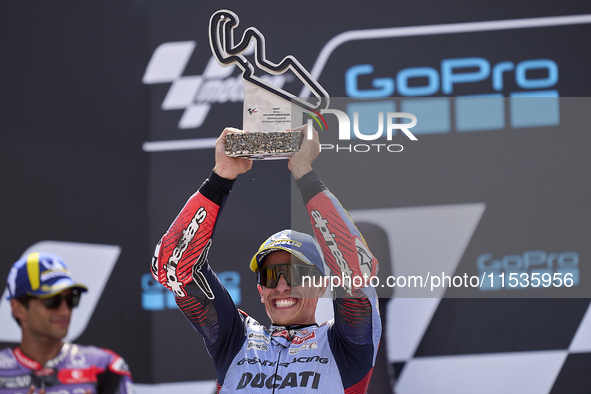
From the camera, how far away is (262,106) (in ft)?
5.43

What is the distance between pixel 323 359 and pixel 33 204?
182 cm

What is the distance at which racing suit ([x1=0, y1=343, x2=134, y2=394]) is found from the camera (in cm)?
199

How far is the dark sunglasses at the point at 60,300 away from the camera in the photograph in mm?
2131

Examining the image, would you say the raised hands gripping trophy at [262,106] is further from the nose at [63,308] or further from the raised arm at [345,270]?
the nose at [63,308]

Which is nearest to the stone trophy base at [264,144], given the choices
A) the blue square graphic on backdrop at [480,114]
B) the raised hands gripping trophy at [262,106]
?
the raised hands gripping trophy at [262,106]

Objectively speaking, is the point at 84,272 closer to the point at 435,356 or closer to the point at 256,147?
the point at 256,147

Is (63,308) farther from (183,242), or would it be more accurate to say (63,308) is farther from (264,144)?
(264,144)

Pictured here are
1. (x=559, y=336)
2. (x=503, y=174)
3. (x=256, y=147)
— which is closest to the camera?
(x=256, y=147)

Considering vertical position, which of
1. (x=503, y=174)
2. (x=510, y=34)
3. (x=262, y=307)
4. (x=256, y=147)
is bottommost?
(x=262, y=307)

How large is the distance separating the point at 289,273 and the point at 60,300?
1051 millimetres

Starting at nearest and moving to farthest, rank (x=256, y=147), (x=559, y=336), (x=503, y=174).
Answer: (x=256, y=147), (x=503, y=174), (x=559, y=336)

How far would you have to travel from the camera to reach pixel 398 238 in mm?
2150

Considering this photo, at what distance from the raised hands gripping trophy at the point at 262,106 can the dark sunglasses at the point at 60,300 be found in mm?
1093

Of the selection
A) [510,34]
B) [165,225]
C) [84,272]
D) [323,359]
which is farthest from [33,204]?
[510,34]
